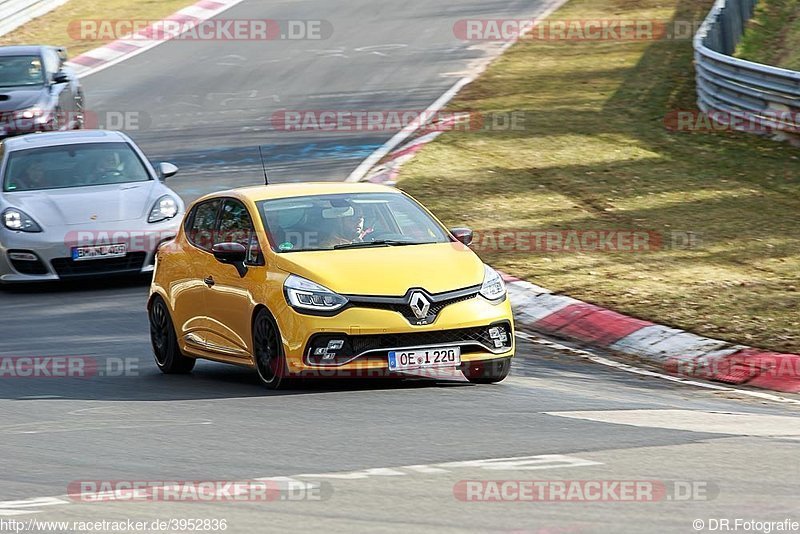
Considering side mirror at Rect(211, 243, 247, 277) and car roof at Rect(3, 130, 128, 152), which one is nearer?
side mirror at Rect(211, 243, 247, 277)

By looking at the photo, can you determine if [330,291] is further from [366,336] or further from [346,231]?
[346,231]

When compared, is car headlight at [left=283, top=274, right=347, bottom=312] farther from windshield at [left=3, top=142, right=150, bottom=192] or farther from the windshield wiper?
windshield at [left=3, top=142, right=150, bottom=192]

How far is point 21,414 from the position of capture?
32.8ft

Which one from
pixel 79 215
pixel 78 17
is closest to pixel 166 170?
pixel 79 215

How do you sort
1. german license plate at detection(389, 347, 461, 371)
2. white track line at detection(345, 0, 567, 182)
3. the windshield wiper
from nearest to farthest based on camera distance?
german license plate at detection(389, 347, 461, 371), the windshield wiper, white track line at detection(345, 0, 567, 182)

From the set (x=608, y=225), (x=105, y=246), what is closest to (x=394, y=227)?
(x=105, y=246)

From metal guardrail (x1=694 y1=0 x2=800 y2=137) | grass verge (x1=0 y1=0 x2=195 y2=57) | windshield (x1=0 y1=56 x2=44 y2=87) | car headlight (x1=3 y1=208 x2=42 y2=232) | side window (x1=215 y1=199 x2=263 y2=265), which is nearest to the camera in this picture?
side window (x1=215 y1=199 x2=263 y2=265)

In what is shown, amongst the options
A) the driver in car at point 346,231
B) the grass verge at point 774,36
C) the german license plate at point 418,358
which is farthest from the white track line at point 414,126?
the german license plate at point 418,358

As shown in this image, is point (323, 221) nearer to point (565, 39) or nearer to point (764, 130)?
point (764, 130)

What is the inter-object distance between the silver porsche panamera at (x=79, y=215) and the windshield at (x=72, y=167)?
0.4 inches

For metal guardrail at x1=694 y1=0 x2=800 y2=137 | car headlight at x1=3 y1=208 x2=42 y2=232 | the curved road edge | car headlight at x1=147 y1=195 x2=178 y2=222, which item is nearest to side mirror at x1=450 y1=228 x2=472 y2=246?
the curved road edge

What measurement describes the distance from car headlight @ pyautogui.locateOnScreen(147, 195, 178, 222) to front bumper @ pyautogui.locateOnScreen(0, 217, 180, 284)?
0.25 metres

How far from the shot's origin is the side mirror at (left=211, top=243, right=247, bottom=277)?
10727mm

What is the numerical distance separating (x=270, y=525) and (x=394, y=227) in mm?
4780
